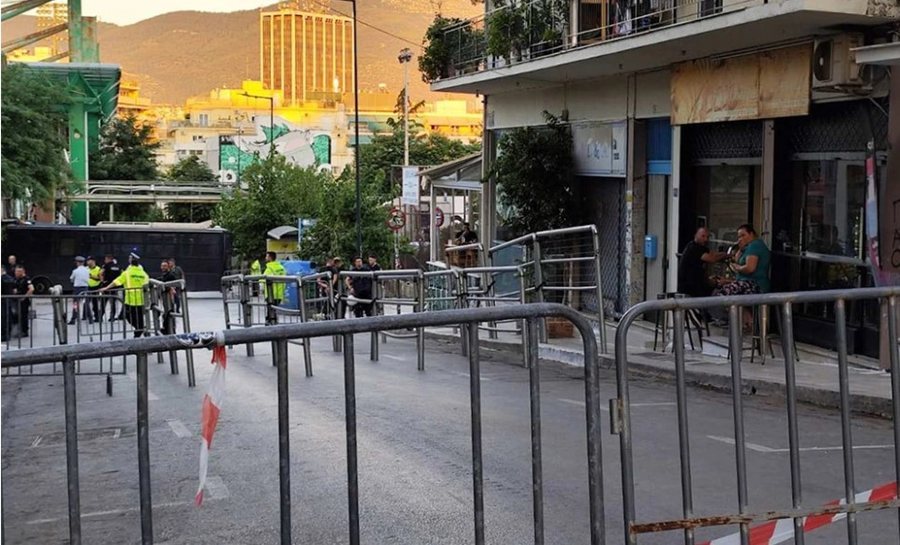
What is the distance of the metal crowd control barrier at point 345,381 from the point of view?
12.8 feet

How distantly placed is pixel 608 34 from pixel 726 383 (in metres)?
10.4

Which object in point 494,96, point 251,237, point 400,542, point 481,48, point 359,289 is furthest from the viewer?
point 251,237

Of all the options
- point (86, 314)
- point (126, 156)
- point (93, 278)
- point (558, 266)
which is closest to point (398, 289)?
point (558, 266)

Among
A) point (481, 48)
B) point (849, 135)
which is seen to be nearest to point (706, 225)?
point (849, 135)

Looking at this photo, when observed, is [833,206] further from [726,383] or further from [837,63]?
[726,383]

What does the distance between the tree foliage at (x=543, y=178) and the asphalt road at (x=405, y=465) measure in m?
11.5

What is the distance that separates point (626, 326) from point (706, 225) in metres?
13.9

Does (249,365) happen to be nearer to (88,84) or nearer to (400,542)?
(400,542)

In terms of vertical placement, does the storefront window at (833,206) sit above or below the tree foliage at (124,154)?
below

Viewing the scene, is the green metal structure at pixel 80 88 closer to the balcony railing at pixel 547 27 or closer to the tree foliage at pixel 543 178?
the balcony railing at pixel 547 27

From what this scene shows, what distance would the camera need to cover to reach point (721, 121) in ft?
54.4

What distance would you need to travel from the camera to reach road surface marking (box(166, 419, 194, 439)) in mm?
9328

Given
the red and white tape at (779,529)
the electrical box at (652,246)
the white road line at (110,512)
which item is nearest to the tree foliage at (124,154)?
the electrical box at (652,246)

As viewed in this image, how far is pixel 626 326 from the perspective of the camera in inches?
186
